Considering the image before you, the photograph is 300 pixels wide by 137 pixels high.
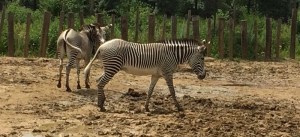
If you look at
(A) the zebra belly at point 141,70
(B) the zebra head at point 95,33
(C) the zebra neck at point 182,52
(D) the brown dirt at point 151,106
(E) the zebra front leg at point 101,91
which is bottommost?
(D) the brown dirt at point 151,106

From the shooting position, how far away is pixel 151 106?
11.0m

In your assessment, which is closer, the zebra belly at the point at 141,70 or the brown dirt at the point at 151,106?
the brown dirt at the point at 151,106

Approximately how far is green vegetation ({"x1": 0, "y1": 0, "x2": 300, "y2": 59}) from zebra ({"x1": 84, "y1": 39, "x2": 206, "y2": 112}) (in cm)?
982

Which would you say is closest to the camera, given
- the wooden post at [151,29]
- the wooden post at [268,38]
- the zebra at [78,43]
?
the zebra at [78,43]

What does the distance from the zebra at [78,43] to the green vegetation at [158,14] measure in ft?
23.7

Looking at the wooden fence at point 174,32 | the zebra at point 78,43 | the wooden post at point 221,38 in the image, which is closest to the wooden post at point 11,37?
the wooden fence at point 174,32

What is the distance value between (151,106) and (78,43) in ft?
8.36

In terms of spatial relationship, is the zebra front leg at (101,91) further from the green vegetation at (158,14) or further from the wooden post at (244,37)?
the wooden post at (244,37)

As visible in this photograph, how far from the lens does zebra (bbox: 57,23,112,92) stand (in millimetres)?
12234

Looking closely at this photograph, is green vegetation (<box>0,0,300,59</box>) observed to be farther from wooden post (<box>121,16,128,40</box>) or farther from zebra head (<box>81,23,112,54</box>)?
zebra head (<box>81,23,112,54</box>)

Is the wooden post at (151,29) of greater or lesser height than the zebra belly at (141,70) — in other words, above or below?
above

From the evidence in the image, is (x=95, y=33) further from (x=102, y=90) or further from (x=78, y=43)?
(x=102, y=90)

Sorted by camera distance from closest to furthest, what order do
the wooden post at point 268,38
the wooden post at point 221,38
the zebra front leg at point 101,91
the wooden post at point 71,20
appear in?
the zebra front leg at point 101,91 → the wooden post at point 71,20 → the wooden post at point 221,38 → the wooden post at point 268,38

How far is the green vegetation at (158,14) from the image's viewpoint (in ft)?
67.9
